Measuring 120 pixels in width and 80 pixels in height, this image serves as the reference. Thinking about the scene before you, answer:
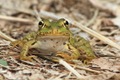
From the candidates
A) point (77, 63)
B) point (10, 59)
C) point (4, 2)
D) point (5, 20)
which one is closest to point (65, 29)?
point (77, 63)

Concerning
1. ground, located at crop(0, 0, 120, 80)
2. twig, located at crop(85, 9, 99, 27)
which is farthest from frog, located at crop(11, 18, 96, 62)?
twig, located at crop(85, 9, 99, 27)

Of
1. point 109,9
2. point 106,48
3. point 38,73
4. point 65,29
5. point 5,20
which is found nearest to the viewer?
point 38,73

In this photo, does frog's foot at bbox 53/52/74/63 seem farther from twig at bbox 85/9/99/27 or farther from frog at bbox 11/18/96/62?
twig at bbox 85/9/99/27

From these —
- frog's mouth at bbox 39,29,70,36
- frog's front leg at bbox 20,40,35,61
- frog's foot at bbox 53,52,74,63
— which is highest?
frog's mouth at bbox 39,29,70,36

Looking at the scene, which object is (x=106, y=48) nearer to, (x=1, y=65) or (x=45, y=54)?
(x=45, y=54)

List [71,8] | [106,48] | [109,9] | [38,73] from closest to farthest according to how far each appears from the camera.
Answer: [38,73], [106,48], [109,9], [71,8]

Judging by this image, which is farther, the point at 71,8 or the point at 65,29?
the point at 71,8

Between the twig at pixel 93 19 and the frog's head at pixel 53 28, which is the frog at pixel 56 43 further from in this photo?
the twig at pixel 93 19
